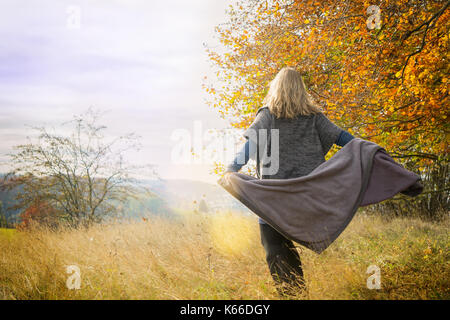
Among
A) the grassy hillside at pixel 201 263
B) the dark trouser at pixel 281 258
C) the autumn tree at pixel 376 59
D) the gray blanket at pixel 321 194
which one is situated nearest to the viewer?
the gray blanket at pixel 321 194

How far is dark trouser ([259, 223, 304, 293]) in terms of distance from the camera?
8.54 ft

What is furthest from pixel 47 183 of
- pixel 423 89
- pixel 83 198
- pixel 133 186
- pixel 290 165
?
pixel 423 89

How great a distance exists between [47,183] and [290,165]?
9471 mm

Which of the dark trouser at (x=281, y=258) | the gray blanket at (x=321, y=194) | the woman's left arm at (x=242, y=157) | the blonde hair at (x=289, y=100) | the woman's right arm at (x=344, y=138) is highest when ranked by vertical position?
the blonde hair at (x=289, y=100)

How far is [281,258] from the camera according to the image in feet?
8.49

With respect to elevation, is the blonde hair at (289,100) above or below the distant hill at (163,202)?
above

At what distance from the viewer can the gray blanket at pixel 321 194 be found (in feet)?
8.15

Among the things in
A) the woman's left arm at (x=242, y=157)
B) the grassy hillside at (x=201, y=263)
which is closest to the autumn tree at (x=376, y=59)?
the grassy hillside at (x=201, y=263)

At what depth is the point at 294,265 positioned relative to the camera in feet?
8.74

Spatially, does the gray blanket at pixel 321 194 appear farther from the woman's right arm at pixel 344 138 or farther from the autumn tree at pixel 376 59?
the autumn tree at pixel 376 59

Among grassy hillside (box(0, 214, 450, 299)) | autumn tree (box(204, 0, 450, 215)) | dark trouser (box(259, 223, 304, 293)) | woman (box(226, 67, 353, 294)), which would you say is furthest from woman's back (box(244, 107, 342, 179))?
autumn tree (box(204, 0, 450, 215))

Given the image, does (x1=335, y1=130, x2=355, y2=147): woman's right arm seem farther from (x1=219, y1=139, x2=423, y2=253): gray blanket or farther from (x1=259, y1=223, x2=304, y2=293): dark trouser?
(x1=259, y1=223, x2=304, y2=293): dark trouser

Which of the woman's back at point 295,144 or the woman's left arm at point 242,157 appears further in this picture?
the woman's back at point 295,144

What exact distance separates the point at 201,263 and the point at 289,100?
305cm
